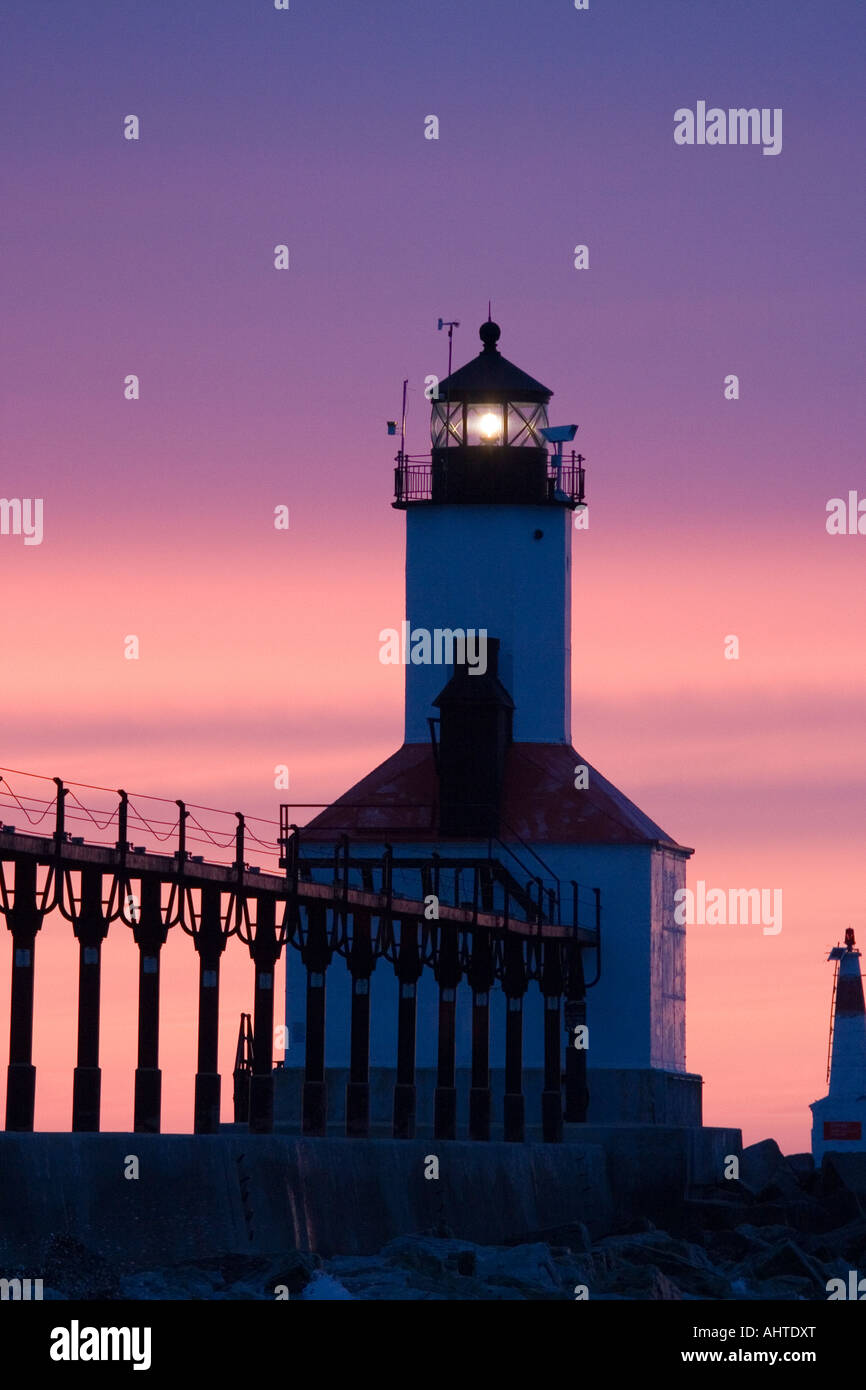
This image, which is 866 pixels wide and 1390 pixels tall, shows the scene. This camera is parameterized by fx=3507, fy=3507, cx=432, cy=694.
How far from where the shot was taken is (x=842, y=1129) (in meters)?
76.9

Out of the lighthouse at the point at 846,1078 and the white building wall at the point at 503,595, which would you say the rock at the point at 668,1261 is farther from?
the lighthouse at the point at 846,1078

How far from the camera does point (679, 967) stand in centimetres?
7075

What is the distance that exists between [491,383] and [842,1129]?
18.3 metres

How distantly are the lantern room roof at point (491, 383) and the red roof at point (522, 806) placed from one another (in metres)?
7.37

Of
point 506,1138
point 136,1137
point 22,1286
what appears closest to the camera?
point 22,1286

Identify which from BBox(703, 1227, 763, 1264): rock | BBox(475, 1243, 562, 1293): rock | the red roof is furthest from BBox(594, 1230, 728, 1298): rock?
the red roof

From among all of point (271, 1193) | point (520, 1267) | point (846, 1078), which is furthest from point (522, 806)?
point (271, 1193)

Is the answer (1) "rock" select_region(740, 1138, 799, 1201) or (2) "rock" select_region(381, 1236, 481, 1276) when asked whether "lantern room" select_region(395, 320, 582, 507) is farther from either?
(2) "rock" select_region(381, 1236, 481, 1276)

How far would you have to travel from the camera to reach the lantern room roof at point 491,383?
Answer: 237ft

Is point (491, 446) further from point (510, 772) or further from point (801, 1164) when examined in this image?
point (801, 1164)

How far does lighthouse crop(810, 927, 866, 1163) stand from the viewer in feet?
251

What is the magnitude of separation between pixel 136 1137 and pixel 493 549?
1362 inches
